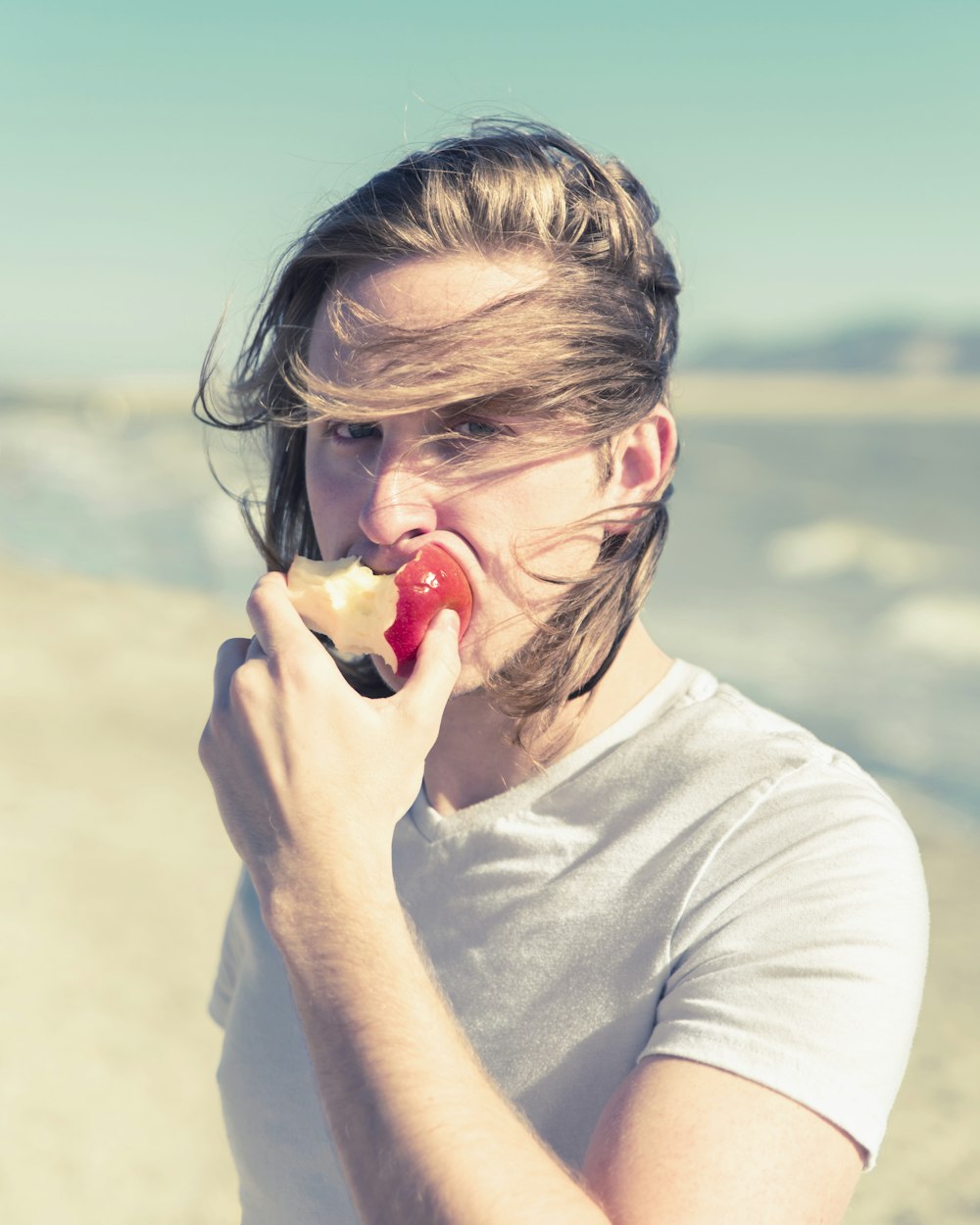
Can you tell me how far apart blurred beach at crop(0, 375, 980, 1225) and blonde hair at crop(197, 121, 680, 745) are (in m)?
0.54

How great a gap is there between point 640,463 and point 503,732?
0.58m

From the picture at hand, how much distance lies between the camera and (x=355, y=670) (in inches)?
115

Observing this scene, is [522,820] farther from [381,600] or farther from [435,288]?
[435,288]

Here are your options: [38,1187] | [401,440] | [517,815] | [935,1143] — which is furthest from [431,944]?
[935,1143]

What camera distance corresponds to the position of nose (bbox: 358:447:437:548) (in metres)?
2.10

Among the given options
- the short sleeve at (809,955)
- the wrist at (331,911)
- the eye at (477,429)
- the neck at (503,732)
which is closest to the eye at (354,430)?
the eye at (477,429)

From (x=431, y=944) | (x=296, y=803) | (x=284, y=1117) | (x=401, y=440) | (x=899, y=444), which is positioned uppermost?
(x=401, y=440)

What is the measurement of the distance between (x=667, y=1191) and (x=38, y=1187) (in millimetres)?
4410

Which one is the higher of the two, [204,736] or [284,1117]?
[204,736]

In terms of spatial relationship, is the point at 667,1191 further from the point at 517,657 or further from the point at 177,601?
the point at 177,601

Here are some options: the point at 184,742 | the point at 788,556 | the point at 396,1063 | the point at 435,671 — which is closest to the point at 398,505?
the point at 435,671

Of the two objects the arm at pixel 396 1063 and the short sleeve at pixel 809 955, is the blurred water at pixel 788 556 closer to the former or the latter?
the arm at pixel 396 1063

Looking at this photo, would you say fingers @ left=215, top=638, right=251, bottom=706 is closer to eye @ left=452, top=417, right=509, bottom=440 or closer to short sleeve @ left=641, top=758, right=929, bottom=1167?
eye @ left=452, top=417, right=509, bottom=440

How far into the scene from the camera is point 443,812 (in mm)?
2324
